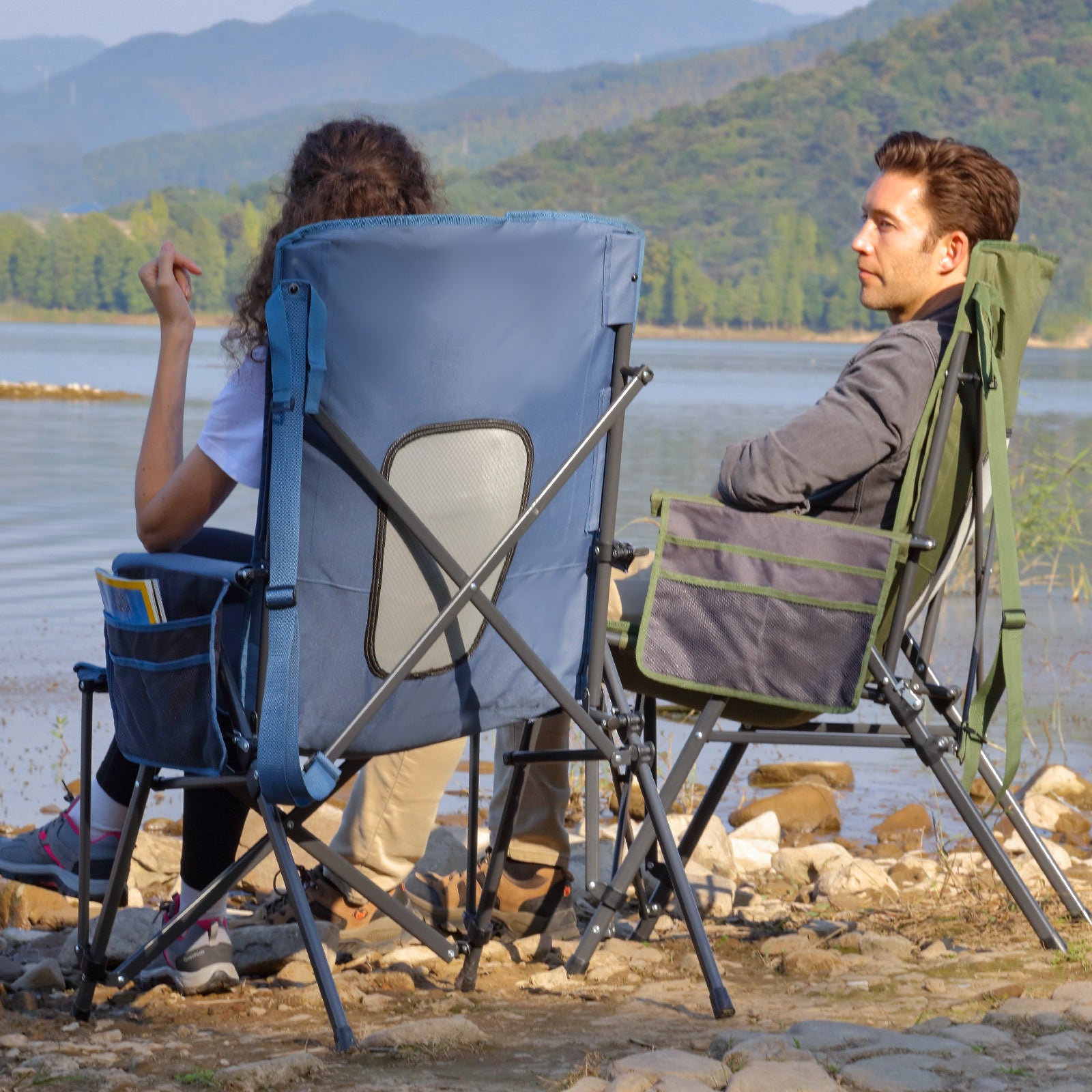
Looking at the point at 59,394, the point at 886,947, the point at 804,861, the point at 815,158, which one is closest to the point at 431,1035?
the point at 886,947

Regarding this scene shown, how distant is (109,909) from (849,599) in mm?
1394

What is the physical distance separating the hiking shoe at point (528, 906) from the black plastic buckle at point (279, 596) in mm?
944

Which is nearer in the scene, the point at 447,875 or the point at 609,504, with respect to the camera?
the point at 609,504

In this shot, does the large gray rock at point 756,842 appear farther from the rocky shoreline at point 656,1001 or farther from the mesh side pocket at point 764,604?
the mesh side pocket at point 764,604

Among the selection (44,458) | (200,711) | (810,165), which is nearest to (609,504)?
(200,711)

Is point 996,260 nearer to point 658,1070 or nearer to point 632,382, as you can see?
point 632,382

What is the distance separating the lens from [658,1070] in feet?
6.61

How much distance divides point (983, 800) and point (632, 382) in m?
2.73

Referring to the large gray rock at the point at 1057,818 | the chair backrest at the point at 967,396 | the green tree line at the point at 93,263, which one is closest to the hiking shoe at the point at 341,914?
the chair backrest at the point at 967,396

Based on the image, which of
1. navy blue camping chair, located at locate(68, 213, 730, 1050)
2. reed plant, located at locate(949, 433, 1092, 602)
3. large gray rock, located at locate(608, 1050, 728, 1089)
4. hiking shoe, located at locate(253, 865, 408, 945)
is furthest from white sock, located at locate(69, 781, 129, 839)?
reed plant, located at locate(949, 433, 1092, 602)

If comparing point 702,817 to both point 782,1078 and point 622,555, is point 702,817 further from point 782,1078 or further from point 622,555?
point 782,1078

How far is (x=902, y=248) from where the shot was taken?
321 centimetres

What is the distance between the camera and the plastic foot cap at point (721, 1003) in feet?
8.22

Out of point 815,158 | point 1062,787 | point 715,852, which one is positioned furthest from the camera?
point 815,158
